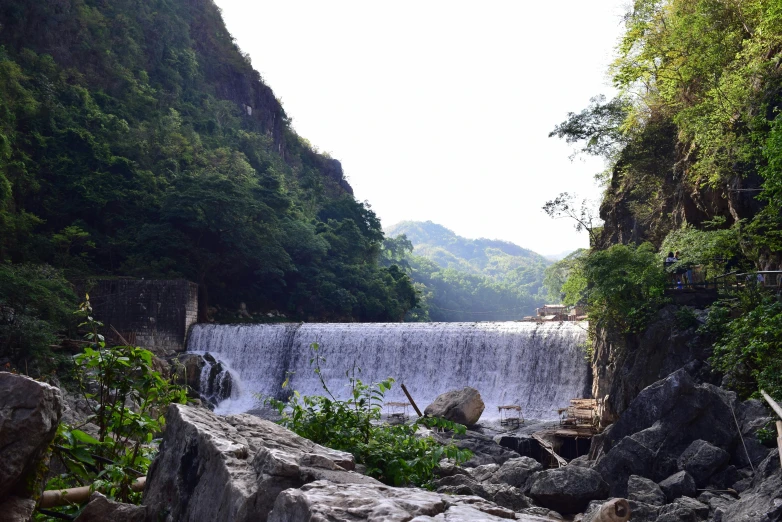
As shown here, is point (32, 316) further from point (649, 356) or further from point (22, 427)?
point (22, 427)

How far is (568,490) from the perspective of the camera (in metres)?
8.52

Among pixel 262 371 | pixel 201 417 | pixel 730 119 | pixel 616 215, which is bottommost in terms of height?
pixel 262 371

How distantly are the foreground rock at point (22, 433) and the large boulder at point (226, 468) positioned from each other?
0.43 metres

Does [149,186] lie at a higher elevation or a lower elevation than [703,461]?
higher

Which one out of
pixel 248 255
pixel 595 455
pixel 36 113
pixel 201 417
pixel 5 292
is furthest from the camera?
pixel 248 255

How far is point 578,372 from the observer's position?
17.2 m

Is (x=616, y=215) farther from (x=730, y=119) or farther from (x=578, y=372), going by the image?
(x=730, y=119)

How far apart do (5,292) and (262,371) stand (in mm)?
8348

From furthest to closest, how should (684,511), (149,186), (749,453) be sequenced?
(149,186) → (749,453) → (684,511)

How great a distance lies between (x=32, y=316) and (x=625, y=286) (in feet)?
45.3

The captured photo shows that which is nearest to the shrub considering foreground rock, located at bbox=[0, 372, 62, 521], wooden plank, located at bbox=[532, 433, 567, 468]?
wooden plank, located at bbox=[532, 433, 567, 468]

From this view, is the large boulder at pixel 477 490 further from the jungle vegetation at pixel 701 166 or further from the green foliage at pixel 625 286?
the green foliage at pixel 625 286

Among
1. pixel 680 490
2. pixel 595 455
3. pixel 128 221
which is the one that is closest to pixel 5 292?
pixel 128 221

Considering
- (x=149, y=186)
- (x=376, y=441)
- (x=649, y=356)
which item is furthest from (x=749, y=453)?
(x=149, y=186)
